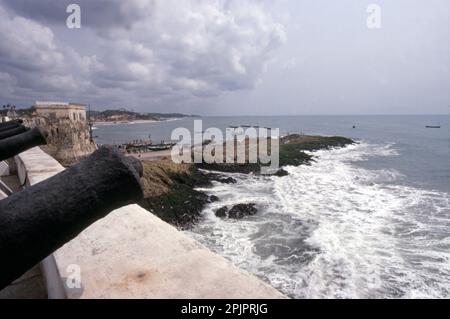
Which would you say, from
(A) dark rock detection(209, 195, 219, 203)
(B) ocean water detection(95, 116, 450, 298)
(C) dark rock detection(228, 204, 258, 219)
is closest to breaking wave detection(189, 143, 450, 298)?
(B) ocean water detection(95, 116, 450, 298)

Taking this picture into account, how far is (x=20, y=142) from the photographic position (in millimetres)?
1867

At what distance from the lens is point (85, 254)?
212 centimetres

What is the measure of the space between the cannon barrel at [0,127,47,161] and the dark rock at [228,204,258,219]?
14310mm

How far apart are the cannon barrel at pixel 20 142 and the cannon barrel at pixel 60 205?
0.85 metres

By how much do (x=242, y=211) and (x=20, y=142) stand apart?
15.1m

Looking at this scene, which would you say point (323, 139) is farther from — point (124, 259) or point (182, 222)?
point (124, 259)

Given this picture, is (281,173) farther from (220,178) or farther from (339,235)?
(339,235)

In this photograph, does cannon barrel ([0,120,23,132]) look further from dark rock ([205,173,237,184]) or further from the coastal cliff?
dark rock ([205,173,237,184])

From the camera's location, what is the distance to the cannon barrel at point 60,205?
1.04 meters

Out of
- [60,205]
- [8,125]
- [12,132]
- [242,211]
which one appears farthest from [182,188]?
[60,205]

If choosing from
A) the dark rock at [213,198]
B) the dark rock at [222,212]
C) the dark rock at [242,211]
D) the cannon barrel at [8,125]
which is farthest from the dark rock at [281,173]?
the cannon barrel at [8,125]

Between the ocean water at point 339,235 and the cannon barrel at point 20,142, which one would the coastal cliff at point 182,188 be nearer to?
the ocean water at point 339,235
